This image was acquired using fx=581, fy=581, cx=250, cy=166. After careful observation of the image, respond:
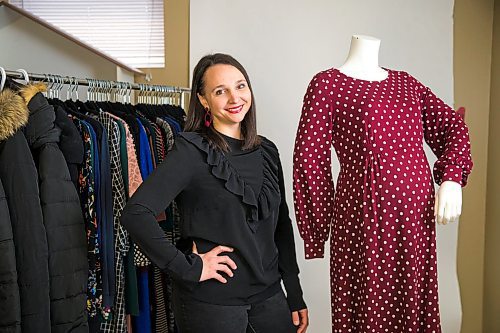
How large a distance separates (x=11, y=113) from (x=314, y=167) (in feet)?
2.67

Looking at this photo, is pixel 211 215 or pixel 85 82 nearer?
pixel 211 215

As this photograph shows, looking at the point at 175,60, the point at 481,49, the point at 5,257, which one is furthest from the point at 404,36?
the point at 5,257

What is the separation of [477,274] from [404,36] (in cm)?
112

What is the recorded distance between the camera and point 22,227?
151 cm

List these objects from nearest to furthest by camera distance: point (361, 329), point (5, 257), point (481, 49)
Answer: point (5, 257) → point (361, 329) → point (481, 49)

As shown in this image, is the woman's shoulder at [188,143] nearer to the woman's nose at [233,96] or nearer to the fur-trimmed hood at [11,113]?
the woman's nose at [233,96]

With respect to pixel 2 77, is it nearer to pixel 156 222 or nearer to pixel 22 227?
pixel 22 227

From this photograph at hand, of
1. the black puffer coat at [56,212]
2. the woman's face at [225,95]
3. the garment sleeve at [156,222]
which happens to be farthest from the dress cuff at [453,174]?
the black puffer coat at [56,212]

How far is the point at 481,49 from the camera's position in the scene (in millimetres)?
2539

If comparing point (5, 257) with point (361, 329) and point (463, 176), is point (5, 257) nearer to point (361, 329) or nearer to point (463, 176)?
point (361, 329)

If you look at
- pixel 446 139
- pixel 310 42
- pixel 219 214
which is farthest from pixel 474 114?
pixel 219 214

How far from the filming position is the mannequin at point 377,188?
5.00 ft

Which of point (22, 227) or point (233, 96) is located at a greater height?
point (233, 96)

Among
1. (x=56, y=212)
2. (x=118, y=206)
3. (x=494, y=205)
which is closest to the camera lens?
(x=56, y=212)
